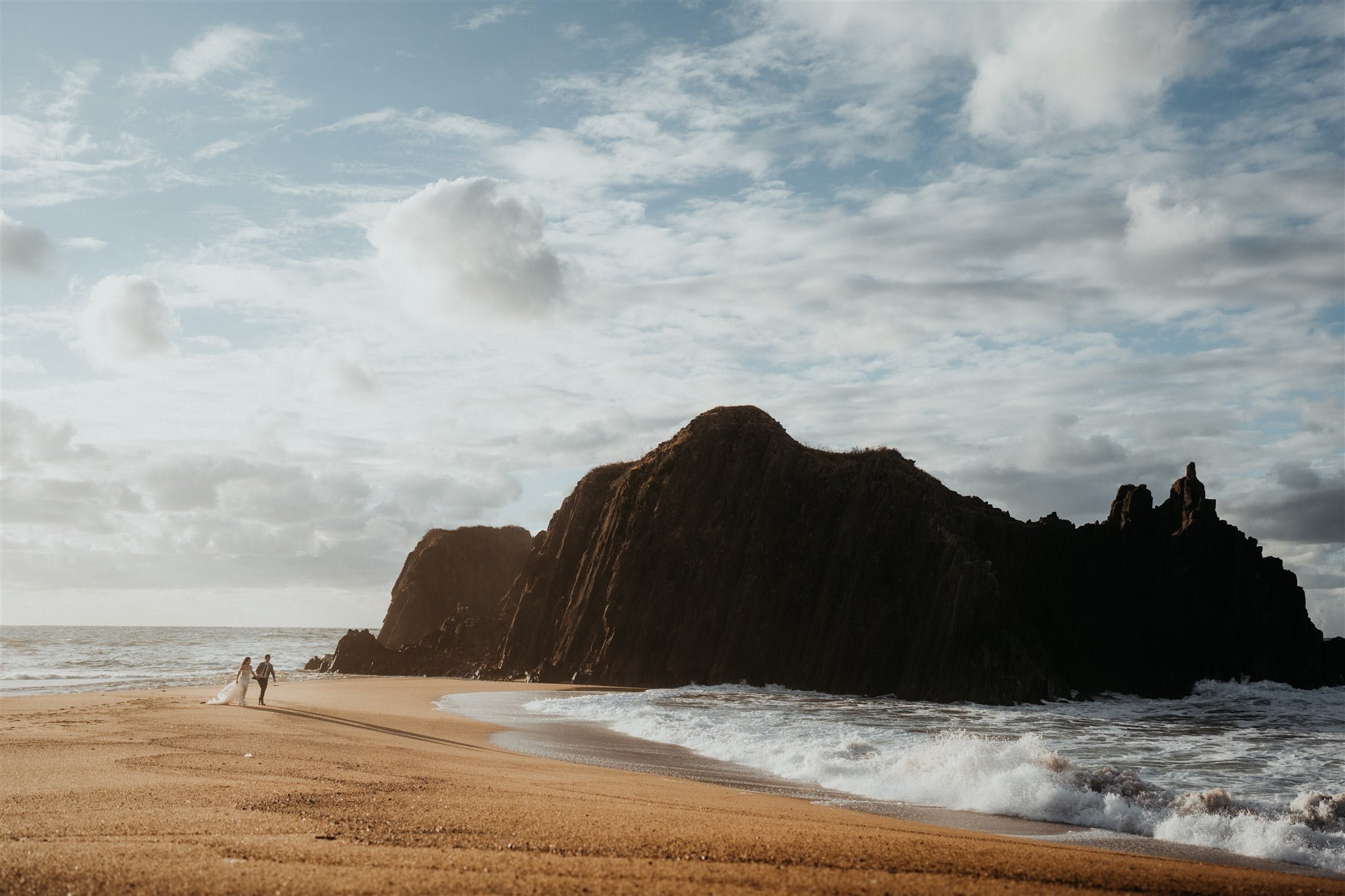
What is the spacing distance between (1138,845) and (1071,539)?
46.4 meters

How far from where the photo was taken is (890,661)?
4766 cm

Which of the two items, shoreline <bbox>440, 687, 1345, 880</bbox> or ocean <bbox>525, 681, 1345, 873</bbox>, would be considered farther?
ocean <bbox>525, 681, 1345, 873</bbox>

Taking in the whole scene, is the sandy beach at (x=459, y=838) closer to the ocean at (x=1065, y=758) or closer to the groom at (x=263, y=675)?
the ocean at (x=1065, y=758)

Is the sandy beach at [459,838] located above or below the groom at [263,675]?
above

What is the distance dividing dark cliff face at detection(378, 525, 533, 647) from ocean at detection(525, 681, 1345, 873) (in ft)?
212

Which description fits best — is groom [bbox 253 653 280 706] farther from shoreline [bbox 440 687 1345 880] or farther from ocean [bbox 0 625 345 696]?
ocean [bbox 0 625 345 696]

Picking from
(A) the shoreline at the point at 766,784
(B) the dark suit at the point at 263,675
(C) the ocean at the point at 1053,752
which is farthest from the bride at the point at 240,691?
(C) the ocean at the point at 1053,752

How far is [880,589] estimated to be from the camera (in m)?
50.2

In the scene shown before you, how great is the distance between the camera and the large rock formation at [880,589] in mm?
48250

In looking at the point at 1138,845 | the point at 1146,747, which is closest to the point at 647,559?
the point at 1146,747

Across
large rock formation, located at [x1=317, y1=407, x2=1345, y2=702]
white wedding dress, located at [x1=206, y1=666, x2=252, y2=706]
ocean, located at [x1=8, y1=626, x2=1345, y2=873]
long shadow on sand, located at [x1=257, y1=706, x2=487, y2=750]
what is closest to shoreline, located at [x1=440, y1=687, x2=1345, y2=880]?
ocean, located at [x1=8, y1=626, x2=1345, y2=873]

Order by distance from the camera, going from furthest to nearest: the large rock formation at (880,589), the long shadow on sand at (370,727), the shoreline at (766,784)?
the large rock formation at (880,589)
the long shadow on sand at (370,727)
the shoreline at (766,784)

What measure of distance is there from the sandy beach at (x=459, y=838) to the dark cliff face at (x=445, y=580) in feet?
269

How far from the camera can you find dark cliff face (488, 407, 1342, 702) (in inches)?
1907
